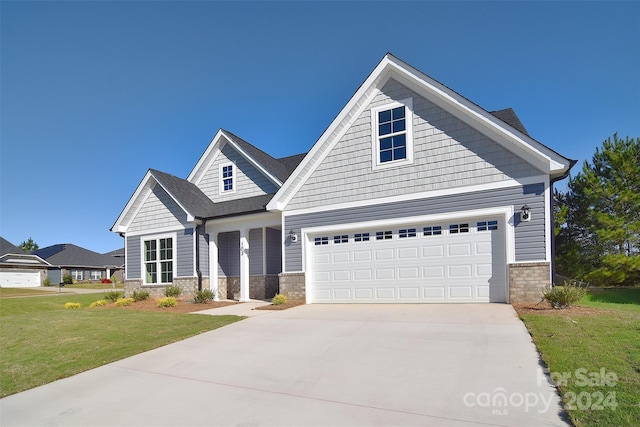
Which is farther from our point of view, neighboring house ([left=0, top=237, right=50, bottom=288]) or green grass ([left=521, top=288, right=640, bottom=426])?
neighboring house ([left=0, top=237, right=50, bottom=288])

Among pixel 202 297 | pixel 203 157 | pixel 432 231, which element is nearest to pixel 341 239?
pixel 432 231

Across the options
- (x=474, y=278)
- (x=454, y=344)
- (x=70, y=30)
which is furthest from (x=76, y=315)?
A: (x=474, y=278)

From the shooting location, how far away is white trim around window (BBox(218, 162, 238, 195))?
18.0 meters

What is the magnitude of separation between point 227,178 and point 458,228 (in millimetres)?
11680

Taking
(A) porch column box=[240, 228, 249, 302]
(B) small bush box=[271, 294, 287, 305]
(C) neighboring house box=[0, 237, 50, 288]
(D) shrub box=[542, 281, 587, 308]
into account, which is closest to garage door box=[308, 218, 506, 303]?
(B) small bush box=[271, 294, 287, 305]

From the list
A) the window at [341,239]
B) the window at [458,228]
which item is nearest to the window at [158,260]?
the window at [341,239]

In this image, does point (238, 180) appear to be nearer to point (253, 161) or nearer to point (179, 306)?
point (253, 161)

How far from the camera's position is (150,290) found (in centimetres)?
1767

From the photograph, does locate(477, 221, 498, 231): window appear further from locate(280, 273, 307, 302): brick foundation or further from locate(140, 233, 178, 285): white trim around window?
locate(140, 233, 178, 285): white trim around window

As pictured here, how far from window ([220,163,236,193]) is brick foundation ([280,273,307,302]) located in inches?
254

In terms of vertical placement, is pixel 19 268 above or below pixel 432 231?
below

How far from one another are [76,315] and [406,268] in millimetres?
11480

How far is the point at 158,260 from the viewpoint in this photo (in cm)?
1777

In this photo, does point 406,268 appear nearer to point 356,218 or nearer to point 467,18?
point 356,218
